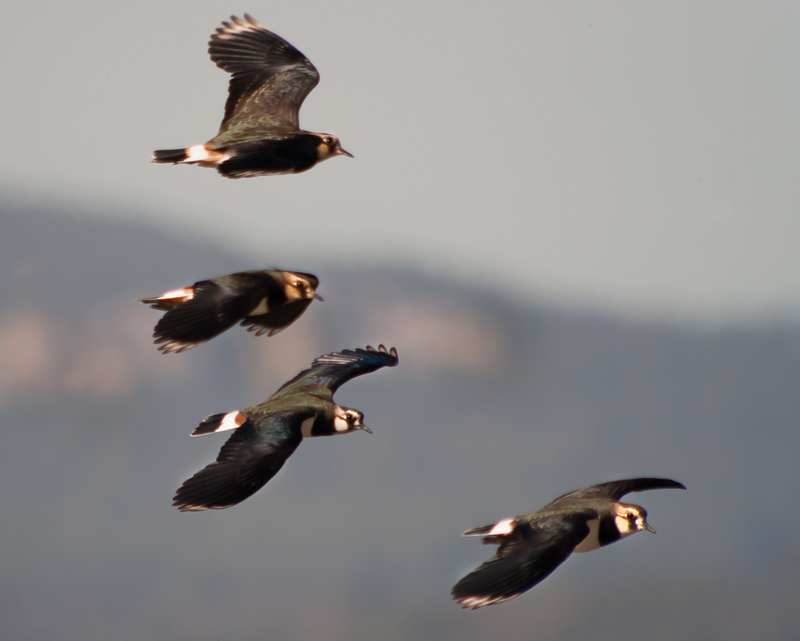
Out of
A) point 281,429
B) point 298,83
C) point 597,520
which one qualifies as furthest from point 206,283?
point 597,520

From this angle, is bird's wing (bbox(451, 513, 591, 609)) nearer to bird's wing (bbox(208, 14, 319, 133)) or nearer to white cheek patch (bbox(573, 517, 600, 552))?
white cheek patch (bbox(573, 517, 600, 552))

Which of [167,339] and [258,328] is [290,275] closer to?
[258,328]

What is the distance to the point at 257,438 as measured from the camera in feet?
23.2

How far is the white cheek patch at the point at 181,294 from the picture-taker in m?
7.20

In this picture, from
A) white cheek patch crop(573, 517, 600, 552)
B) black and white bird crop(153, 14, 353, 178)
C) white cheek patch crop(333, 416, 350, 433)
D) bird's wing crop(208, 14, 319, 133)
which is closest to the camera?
white cheek patch crop(573, 517, 600, 552)

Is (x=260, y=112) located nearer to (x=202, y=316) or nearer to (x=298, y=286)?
(x=298, y=286)

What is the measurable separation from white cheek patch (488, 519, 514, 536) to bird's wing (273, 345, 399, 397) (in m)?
2.45

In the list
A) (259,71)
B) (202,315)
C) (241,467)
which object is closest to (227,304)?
(202,315)

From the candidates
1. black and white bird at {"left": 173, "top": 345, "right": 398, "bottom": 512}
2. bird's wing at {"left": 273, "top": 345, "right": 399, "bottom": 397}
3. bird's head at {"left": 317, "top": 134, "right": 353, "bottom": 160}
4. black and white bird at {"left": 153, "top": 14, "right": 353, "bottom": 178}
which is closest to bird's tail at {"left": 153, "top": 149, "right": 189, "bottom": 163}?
black and white bird at {"left": 153, "top": 14, "right": 353, "bottom": 178}

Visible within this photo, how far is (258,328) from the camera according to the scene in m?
7.96

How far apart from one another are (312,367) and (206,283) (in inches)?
97.6

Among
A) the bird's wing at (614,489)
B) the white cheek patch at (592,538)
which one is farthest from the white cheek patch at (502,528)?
the bird's wing at (614,489)

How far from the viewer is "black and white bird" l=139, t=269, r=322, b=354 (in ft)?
22.5

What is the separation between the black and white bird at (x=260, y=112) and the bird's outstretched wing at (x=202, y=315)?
1004 mm
